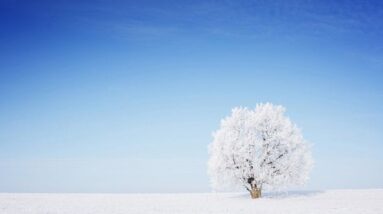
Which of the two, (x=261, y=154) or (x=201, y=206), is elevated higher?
(x=261, y=154)

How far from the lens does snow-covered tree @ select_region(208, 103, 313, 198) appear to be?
51.9 m

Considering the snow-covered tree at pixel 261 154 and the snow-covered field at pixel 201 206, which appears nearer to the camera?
the snow-covered field at pixel 201 206

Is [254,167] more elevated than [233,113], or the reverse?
[233,113]

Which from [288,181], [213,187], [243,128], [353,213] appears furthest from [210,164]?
[353,213]

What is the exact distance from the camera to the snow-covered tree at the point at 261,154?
170 ft

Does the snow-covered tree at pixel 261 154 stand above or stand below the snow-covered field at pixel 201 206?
above

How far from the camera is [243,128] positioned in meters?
54.5

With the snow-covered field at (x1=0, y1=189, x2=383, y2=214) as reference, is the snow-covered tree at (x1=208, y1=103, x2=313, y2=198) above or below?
above

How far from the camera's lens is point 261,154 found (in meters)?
53.0

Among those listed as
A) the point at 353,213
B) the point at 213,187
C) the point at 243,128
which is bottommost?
the point at 353,213

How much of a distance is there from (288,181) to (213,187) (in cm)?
910

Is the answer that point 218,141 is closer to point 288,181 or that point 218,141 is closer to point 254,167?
point 254,167

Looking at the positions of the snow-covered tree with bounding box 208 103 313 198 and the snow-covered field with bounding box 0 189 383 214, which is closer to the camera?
the snow-covered field with bounding box 0 189 383 214

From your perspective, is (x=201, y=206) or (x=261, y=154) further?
(x=261, y=154)
